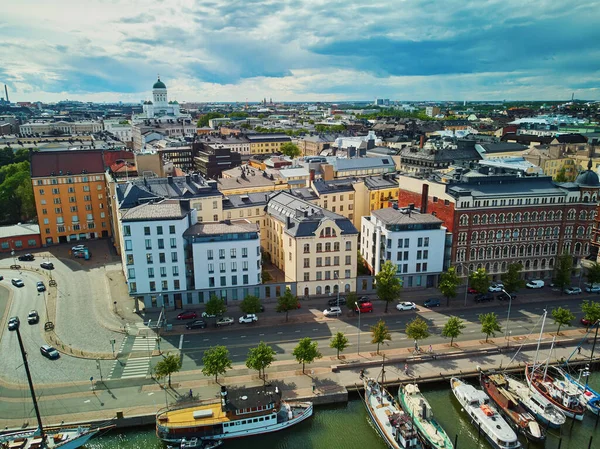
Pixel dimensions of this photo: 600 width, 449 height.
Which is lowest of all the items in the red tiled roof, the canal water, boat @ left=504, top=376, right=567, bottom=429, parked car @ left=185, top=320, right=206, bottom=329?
the canal water

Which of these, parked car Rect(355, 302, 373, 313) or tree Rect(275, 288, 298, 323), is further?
parked car Rect(355, 302, 373, 313)

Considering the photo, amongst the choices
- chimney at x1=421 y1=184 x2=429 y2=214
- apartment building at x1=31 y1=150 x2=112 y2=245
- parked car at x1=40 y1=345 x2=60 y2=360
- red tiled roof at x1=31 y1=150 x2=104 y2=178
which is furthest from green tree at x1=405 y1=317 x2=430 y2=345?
red tiled roof at x1=31 y1=150 x2=104 y2=178

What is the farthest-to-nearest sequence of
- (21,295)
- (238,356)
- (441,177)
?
(441,177) → (21,295) → (238,356)

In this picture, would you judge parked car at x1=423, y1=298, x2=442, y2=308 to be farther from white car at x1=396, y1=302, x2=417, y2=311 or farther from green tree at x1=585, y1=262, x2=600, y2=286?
green tree at x1=585, y1=262, x2=600, y2=286

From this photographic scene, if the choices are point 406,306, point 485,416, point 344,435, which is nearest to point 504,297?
point 406,306

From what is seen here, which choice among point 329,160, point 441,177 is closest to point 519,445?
point 441,177

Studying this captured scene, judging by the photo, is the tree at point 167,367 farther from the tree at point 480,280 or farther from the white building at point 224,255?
the tree at point 480,280

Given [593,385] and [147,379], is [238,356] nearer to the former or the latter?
[147,379]
